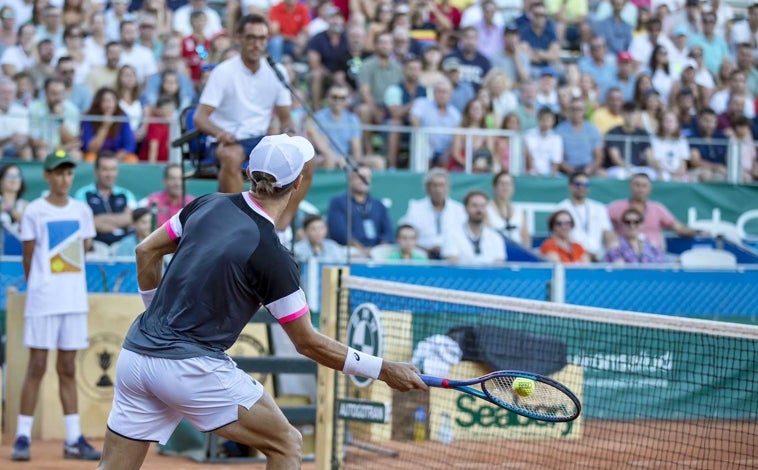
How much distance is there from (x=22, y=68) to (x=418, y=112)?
4.76m

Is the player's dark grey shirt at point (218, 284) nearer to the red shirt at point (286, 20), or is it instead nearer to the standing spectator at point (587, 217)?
the standing spectator at point (587, 217)

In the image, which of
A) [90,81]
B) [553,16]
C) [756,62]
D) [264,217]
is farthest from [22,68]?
[756,62]

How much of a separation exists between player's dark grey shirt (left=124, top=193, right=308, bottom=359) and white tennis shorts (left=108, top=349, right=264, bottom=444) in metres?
0.06

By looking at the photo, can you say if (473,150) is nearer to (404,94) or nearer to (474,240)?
(404,94)

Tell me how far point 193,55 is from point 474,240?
4646 millimetres

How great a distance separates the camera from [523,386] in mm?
5527

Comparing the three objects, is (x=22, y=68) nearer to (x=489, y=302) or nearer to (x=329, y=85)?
(x=329, y=85)

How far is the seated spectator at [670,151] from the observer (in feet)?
51.5

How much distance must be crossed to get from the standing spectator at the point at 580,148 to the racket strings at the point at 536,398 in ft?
31.3

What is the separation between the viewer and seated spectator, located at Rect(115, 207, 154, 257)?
11.4 m

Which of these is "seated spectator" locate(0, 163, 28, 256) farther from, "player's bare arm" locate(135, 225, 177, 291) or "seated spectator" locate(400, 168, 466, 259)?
"player's bare arm" locate(135, 225, 177, 291)

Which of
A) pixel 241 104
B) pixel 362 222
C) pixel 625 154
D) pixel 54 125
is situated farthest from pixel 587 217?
pixel 241 104

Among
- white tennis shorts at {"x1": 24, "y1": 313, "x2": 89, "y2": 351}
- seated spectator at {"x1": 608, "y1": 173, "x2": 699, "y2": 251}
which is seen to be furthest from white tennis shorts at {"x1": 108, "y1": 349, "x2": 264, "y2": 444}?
seated spectator at {"x1": 608, "y1": 173, "x2": 699, "y2": 251}

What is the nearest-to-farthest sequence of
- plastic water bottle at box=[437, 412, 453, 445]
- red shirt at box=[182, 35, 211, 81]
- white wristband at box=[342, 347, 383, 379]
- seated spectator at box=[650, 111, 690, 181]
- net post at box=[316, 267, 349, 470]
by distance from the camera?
1. white wristband at box=[342, 347, 383, 379]
2. net post at box=[316, 267, 349, 470]
3. plastic water bottle at box=[437, 412, 453, 445]
4. red shirt at box=[182, 35, 211, 81]
5. seated spectator at box=[650, 111, 690, 181]
